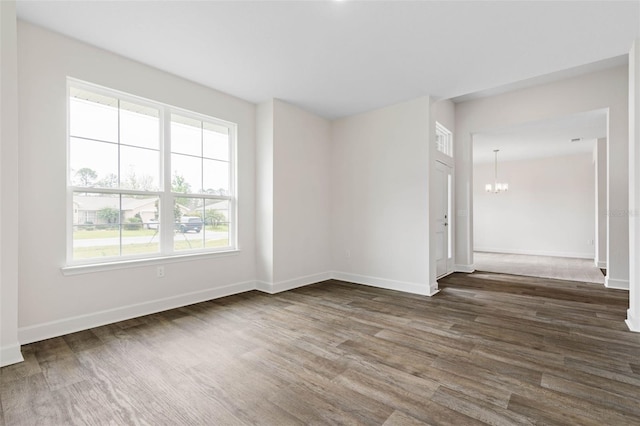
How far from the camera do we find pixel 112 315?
3178 millimetres

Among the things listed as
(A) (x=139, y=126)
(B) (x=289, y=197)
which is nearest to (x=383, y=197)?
(B) (x=289, y=197)

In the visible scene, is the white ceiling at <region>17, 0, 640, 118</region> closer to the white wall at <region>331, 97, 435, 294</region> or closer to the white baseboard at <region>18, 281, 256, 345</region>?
the white wall at <region>331, 97, 435, 294</region>

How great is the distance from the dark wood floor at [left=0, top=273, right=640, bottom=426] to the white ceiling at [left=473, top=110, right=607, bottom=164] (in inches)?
132

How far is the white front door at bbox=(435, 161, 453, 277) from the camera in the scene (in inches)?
213

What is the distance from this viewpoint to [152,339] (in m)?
2.76

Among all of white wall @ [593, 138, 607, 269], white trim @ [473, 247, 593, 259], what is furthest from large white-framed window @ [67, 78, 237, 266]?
white trim @ [473, 247, 593, 259]

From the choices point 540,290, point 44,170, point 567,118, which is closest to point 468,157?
point 567,118

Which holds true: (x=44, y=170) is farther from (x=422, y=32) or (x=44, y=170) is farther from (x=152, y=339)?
(x=422, y=32)

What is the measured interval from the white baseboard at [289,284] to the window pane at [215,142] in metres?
1.98

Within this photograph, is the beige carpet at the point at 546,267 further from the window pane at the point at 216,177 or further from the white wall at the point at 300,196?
the window pane at the point at 216,177

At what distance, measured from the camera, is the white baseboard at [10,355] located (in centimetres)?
228

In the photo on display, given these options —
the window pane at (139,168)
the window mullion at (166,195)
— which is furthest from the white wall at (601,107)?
the window pane at (139,168)

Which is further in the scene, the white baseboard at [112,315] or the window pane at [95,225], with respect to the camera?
the window pane at [95,225]

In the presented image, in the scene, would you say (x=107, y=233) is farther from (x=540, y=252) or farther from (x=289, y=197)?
(x=540, y=252)
